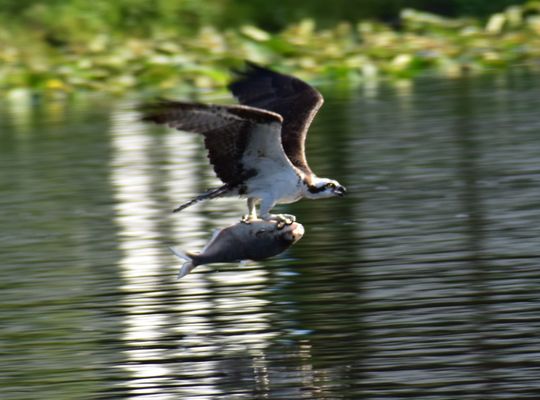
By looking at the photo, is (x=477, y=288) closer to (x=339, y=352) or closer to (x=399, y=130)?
A: (x=339, y=352)

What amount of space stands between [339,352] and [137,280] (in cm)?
339

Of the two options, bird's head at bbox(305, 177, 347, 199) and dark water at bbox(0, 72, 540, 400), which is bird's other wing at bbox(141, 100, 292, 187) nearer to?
bird's head at bbox(305, 177, 347, 199)

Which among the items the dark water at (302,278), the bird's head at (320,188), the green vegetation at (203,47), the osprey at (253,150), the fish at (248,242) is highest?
the osprey at (253,150)

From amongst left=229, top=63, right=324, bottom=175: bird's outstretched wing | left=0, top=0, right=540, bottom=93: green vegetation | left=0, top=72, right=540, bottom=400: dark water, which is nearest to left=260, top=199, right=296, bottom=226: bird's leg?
left=0, top=72, right=540, bottom=400: dark water

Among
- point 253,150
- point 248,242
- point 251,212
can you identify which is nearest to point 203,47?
point 251,212

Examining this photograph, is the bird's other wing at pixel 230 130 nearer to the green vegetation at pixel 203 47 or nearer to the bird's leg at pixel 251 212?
the bird's leg at pixel 251 212

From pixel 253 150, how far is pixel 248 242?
765 mm

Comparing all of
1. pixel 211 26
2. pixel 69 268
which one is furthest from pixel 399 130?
pixel 211 26

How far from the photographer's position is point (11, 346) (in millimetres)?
11125

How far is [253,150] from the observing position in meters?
11.4

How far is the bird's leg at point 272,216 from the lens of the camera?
11.1m

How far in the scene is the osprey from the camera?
10.6m

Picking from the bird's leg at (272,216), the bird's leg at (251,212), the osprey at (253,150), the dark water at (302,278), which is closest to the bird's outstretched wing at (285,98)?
the osprey at (253,150)

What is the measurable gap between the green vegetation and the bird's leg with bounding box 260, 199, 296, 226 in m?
18.1
